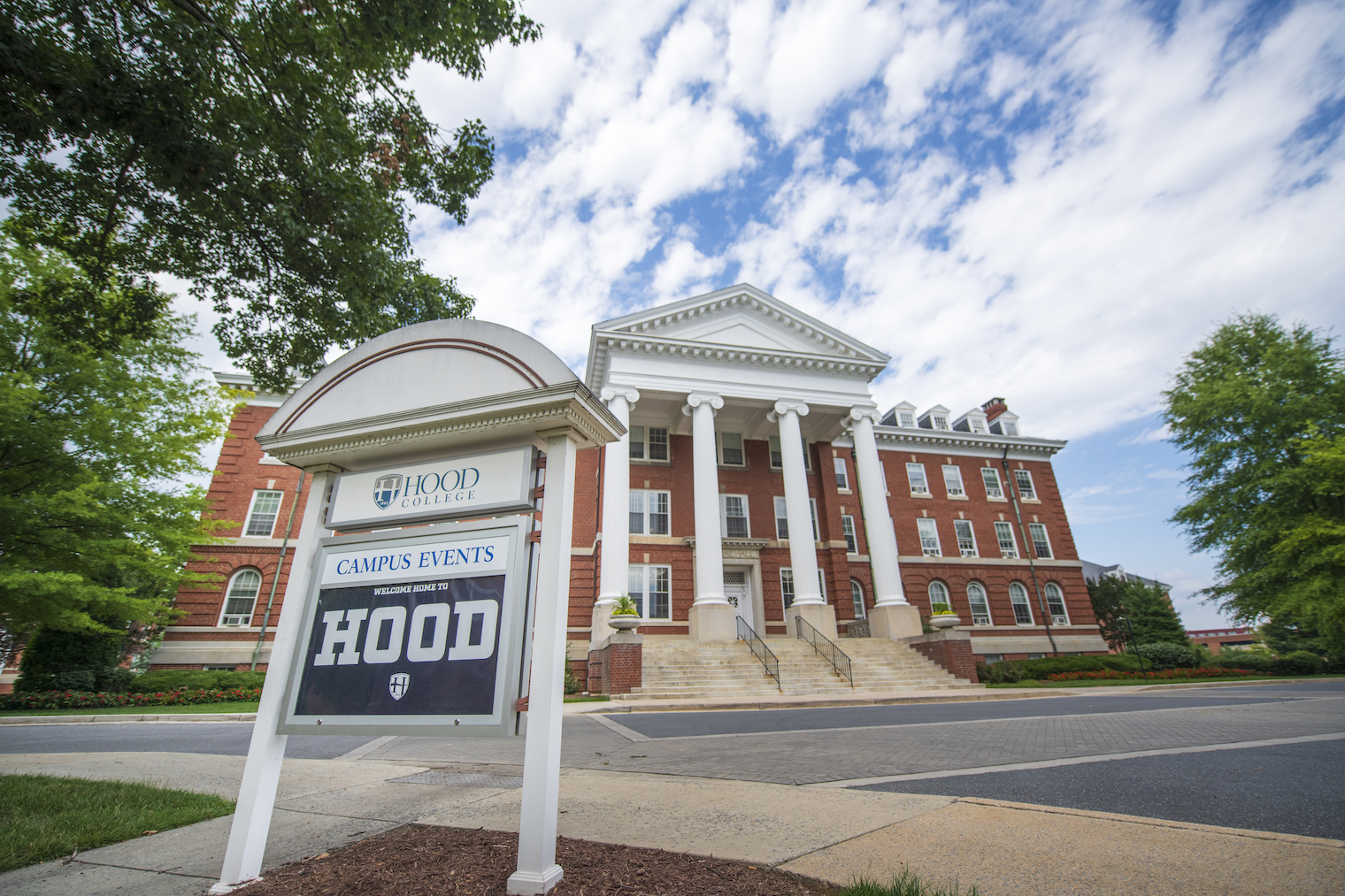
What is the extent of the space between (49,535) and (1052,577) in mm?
39543

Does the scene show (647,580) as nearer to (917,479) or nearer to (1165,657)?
(917,479)

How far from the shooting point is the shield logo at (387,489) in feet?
10.9

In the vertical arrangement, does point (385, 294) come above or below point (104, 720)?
above

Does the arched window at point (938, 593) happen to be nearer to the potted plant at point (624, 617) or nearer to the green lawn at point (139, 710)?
the potted plant at point (624, 617)

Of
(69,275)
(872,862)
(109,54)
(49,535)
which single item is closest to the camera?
(872,862)

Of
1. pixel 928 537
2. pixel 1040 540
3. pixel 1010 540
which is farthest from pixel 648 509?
pixel 1040 540

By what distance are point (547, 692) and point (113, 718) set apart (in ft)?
54.7

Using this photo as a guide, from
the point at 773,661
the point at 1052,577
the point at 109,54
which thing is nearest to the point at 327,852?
the point at 109,54

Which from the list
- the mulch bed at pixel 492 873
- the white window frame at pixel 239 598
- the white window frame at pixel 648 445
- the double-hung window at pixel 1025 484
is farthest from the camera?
the double-hung window at pixel 1025 484

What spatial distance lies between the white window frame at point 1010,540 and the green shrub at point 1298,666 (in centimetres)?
1078

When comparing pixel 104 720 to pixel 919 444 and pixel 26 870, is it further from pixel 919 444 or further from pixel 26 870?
pixel 919 444

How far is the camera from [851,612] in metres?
26.4

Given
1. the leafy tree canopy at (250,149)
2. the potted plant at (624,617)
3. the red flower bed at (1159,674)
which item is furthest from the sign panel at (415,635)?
the red flower bed at (1159,674)

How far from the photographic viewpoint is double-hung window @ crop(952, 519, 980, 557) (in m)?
32.3
